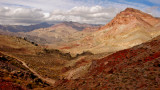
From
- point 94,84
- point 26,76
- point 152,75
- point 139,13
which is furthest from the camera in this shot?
point 139,13

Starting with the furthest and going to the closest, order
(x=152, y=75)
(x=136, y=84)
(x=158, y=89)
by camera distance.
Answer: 1. (x=152, y=75)
2. (x=136, y=84)
3. (x=158, y=89)

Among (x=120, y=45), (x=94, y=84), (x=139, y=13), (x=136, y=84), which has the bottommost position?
(x=120, y=45)

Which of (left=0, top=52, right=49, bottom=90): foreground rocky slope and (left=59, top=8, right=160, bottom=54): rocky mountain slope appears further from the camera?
(left=59, top=8, right=160, bottom=54): rocky mountain slope

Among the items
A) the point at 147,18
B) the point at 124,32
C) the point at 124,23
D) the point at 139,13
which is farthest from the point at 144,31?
the point at 139,13

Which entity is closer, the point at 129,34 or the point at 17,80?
the point at 17,80

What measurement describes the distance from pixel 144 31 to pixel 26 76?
83942mm

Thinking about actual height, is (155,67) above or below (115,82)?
above

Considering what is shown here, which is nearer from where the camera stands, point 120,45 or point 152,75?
point 152,75

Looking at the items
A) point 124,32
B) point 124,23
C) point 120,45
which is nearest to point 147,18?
point 124,23

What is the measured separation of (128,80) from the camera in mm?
14961

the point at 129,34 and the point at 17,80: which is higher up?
the point at 129,34

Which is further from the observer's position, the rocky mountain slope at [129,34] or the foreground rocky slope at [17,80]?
the rocky mountain slope at [129,34]

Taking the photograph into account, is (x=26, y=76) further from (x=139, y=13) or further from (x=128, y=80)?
(x=139, y=13)

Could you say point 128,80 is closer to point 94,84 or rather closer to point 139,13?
point 94,84
